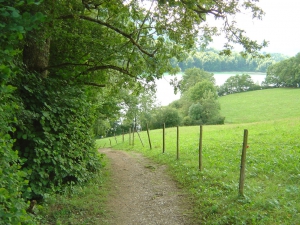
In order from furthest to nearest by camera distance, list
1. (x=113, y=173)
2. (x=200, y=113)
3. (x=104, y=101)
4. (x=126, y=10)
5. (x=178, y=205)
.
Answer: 1. (x=200, y=113)
2. (x=104, y=101)
3. (x=113, y=173)
4. (x=126, y=10)
5. (x=178, y=205)

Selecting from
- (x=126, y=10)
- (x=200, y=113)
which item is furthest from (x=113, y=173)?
(x=200, y=113)

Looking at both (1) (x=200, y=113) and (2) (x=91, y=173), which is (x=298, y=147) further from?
(1) (x=200, y=113)

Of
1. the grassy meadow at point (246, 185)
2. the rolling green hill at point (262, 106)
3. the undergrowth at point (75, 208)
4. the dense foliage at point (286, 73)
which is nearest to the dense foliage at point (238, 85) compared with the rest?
the dense foliage at point (286, 73)

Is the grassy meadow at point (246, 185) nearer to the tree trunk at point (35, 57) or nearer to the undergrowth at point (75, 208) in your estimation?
the undergrowth at point (75, 208)

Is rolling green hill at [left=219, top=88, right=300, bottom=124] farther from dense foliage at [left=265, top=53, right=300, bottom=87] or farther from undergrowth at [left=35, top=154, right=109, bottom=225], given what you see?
undergrowth at [left=35, top=154, right=109, bottom=225]

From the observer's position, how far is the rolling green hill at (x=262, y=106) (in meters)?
47.9

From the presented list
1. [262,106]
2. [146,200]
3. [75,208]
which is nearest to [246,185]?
[146,200]

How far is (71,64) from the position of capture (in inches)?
298

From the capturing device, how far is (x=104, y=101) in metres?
15.6

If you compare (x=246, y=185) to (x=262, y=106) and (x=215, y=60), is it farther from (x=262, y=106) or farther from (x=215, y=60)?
(x=262, y=106)

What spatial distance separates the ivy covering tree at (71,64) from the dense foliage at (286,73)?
208ft

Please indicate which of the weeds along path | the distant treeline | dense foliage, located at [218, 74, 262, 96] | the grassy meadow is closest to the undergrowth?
the weeds along path

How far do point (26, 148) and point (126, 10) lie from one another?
4.52m

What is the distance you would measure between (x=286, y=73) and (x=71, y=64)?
7130cm
